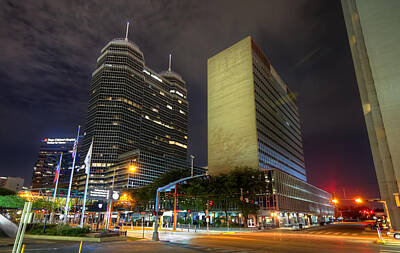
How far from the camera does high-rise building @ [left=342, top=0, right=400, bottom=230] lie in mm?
40781

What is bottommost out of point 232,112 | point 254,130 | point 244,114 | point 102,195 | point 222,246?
point 222,246

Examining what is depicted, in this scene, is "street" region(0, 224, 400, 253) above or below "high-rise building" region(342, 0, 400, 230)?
below

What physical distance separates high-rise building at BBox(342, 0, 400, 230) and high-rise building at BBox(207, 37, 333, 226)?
3471 cm

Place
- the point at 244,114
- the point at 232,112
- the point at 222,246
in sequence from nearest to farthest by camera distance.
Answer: the point at 222,246, the point at 244,114, the point at 232,112

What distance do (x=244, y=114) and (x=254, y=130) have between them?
354 inches

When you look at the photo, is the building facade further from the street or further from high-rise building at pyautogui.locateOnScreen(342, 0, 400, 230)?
high-rise building at pyautogui.locateOnScreen(342, 0, 400, 230)

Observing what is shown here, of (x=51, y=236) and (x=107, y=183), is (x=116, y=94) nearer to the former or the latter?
(x=107, y=183)

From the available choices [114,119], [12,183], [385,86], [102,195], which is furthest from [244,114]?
[12,183]

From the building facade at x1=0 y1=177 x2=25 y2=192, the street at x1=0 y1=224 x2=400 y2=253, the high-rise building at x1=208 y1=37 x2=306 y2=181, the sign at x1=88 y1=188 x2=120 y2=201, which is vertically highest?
the high-rise building at x1=208 y1=37 x2=306 y2=181

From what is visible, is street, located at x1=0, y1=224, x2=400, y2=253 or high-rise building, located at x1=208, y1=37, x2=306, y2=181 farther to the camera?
high-rise building, located at x1=208, y1=37, x2=306, y2=181

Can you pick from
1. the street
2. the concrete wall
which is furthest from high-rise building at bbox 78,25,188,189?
the street

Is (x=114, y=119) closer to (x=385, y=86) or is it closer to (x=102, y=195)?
(x=102, y=195)

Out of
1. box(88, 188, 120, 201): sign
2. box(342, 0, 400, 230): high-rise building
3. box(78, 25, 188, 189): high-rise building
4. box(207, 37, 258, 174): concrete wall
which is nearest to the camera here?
box(88, 188, 120, 201): sign

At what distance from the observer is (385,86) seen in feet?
139
